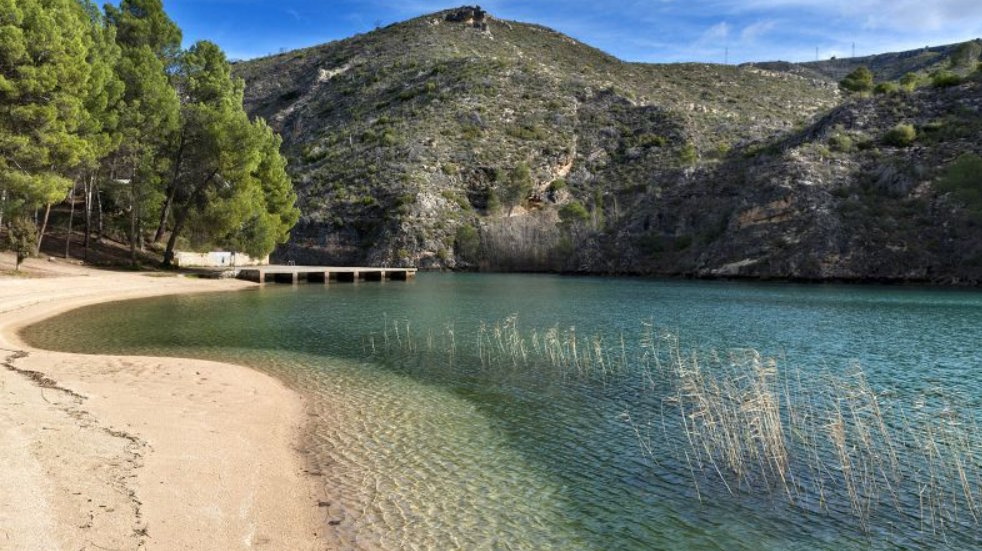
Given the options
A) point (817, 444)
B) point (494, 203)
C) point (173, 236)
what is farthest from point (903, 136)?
point (173, 236)

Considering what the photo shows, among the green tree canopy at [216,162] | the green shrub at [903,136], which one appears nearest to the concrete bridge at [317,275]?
the green tree canopy at [216,162]

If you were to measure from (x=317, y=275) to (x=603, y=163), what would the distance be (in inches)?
2273

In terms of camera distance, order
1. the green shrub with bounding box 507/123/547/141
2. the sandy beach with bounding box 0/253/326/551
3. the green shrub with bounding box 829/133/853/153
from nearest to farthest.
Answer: the sandy beach with bounding box 0/253/326/551
the green shrub with bounding box 829/133/853/153
the green shrub with bounding box 507/123/547/141

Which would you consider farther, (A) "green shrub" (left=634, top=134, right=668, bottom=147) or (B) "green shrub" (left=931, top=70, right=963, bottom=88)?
(A) "green shrub" (left=634, top=134, right=668, bottom=147)

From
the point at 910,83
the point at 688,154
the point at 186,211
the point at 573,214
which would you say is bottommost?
the point at 186,211

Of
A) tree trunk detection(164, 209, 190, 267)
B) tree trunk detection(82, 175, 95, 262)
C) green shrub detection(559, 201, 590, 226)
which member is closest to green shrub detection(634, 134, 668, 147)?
green shrub detection(559, 201, 590, 226)

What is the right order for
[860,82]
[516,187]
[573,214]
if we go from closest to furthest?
[573,214] → [516,187] → [860,82]

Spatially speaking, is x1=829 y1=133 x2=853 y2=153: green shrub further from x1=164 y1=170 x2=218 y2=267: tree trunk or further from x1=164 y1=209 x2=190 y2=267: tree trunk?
x1=164 y1=209 x2=190 y2=267: tree trunk

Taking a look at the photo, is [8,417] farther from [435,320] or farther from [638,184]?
[638,184]

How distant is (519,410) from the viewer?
13711 mm

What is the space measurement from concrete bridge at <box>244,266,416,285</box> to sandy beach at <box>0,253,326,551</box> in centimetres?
3940

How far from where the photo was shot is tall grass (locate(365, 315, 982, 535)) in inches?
343

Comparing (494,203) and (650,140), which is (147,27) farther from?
(650,140)

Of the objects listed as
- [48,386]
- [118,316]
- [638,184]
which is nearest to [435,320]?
[118,316]
